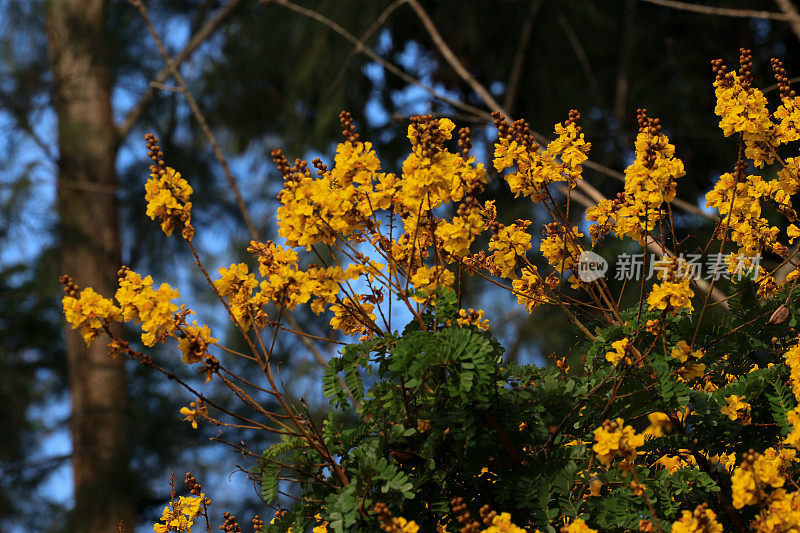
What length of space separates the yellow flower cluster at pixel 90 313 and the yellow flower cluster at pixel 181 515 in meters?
0.43

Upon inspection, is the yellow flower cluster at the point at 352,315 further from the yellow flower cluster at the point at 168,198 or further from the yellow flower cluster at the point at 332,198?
the yellow flower cluster at the point at 168,198

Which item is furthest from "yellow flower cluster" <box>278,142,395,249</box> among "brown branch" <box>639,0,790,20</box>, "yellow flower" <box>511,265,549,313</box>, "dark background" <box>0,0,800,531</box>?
"dark background" <box>0,0,800,531</box>

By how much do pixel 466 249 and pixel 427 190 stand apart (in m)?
0.13

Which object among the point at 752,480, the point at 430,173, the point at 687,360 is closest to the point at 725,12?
the point at 687,360

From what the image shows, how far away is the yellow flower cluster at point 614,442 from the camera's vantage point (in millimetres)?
1080

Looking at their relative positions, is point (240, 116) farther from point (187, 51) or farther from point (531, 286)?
point (531, 286)

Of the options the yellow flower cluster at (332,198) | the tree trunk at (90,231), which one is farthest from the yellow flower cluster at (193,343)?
the tree trunk at (90,231)

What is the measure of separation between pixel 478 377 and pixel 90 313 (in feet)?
2.04

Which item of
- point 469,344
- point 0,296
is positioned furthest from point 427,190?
point 0,296

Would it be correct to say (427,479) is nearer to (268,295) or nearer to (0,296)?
(268,295)

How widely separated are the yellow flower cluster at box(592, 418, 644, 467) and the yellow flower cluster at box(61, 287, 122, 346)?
77cm

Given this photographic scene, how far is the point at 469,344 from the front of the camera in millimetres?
1162

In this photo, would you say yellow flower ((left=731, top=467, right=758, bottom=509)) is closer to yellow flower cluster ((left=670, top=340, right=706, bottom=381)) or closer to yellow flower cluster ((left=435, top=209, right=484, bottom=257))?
yellow flower cluster ((left=670, top=340, right=706, bottom=381))

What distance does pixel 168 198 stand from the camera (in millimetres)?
1357
